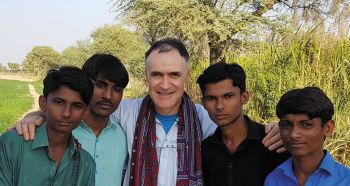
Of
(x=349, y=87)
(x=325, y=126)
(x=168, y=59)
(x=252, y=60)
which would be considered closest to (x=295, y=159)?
(x=325, y=126)

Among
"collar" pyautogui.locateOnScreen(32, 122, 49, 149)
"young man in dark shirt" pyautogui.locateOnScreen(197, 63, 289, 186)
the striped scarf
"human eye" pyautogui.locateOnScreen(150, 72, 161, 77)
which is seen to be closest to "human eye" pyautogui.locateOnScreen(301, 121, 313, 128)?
"young man in dark shirt" pyautogui.locateOnScreen(197, 63, 289, 186)

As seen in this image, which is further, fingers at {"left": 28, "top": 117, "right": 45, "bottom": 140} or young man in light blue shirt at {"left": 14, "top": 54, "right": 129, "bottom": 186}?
young man in light blue shirt at {"left": 14, "top": 54, "right": 129, "bottom": 186}

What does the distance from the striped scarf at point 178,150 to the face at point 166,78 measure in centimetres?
13

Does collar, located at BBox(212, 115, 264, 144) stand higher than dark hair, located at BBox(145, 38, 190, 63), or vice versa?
dark hair, located at BBox(145, 38, 190, 63)

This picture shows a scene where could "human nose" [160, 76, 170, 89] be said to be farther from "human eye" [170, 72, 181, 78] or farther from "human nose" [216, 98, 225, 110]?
"human nose" [216, 98, 225, 110]

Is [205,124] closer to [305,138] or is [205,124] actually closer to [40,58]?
[305,138]

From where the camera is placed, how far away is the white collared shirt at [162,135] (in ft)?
8.34

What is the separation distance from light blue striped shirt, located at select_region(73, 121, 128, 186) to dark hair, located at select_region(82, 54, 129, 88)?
0.28m

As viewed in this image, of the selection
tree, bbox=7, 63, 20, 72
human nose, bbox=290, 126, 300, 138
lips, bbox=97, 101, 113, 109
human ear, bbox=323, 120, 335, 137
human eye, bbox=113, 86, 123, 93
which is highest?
tree, bbox=7, 63, 20, 72

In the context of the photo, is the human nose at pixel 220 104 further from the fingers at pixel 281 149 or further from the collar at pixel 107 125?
the collar at pixel 107 125


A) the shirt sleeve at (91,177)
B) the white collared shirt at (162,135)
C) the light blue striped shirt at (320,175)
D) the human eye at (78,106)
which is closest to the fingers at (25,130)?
the human eye at (78,106)

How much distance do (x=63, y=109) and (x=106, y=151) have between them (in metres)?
0.46

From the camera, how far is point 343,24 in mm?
5098

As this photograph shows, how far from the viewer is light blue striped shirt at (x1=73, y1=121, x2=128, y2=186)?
2.50 metres
